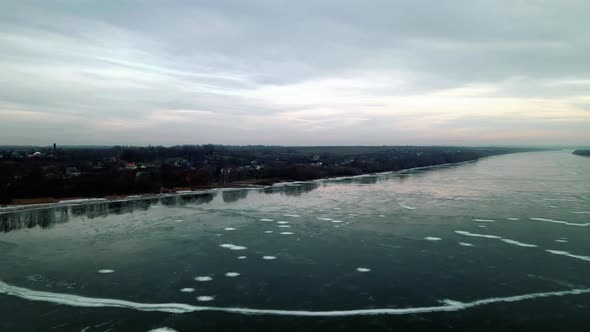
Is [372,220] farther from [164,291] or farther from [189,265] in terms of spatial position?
[164,291]

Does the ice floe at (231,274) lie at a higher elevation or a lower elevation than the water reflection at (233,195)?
lower

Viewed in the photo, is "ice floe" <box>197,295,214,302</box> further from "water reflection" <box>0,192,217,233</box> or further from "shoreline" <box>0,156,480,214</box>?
"shoreline" <box>0,156,480,214</box>

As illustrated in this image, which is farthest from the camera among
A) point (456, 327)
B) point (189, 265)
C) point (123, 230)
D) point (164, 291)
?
point (123, 230)

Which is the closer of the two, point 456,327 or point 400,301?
point 456,327

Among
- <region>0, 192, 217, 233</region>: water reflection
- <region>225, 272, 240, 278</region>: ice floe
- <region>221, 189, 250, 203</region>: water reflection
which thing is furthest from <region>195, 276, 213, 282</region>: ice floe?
<region>221, 189, 250, 203</region>: water reflection

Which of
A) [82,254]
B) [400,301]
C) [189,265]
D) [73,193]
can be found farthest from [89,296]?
[73,193]

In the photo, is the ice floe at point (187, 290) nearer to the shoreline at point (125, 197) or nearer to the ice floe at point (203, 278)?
the ice floe at point (203, 278)

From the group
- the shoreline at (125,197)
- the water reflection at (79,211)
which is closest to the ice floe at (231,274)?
the water reflection at (79,211)

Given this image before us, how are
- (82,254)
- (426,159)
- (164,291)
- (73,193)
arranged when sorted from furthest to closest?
(426,159) → (73,193) → (82,254) → (164,291)

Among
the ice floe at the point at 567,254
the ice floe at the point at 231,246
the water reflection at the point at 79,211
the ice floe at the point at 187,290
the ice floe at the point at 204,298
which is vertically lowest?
the water reflection at the point at 79,211

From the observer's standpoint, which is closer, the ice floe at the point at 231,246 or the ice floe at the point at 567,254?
the ice floe at the point at 567,254
